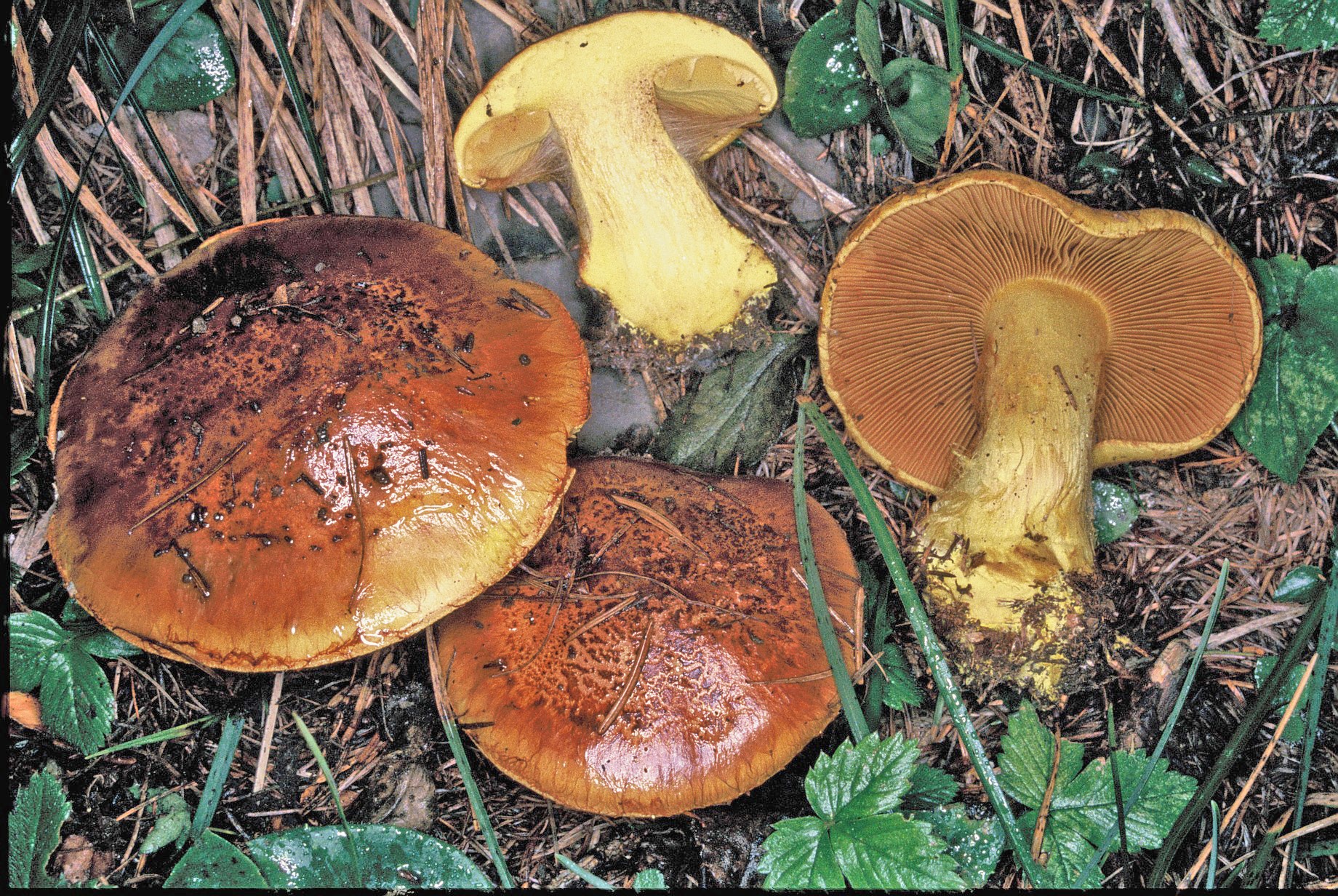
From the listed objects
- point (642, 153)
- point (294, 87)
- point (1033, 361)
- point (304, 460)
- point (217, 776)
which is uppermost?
point (294, 87)

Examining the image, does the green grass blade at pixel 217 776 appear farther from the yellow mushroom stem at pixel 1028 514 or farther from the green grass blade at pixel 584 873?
the yellow mushroom stem at pixel 1028 514

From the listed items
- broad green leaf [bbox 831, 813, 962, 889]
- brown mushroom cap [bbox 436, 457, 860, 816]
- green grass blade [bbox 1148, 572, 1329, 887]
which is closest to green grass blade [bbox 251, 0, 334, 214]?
brown mushroom cap [bbox 436, 457, 860, 816]

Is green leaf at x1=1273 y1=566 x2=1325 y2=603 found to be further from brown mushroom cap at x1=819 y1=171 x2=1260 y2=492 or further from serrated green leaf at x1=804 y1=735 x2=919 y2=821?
serrated green leaf at x1=804 y1=735 x2=919 y2=821

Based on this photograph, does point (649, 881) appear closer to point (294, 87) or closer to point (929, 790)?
point (929, 790)

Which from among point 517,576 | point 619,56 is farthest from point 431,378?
point 619,56

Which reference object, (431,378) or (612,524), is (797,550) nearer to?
(612,524)

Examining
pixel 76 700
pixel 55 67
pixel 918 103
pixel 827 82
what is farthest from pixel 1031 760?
pixel 55 67
